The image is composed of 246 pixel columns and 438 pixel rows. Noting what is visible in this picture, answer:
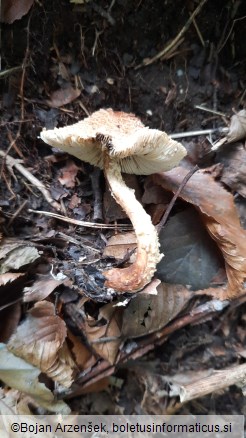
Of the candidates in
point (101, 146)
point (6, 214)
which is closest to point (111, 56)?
Answer: point (101, 146)

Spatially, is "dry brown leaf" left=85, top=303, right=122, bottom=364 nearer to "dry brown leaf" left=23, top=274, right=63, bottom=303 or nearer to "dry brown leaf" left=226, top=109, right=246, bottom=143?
"dry brown leaf" left=23, top=274, right=63, bottom=303

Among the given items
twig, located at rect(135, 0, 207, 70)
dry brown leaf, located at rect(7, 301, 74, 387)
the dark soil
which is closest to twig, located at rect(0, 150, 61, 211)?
the dark soil

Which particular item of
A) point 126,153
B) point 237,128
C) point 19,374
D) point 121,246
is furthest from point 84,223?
point 237,128

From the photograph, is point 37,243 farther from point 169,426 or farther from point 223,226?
point 169,426

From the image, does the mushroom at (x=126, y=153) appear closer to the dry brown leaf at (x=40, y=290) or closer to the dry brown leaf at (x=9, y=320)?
the dry brown leaf at (x=40, y=290)

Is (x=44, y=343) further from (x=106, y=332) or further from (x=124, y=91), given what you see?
(x=124, y=91)

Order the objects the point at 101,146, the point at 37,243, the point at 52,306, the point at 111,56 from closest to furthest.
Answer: the point at 101,146 < the point at 52,306 < the point at 37,243 < the point at 111,56
